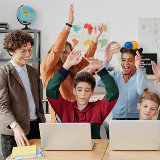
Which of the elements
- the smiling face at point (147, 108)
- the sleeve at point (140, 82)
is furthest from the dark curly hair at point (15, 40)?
the smiling face at point (147, 108)

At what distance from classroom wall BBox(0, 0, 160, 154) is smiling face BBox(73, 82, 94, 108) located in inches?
89.3

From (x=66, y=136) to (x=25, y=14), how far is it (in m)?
3.09

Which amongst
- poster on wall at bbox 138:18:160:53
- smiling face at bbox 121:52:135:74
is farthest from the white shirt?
poster on wall at bbox 138:18:160:53

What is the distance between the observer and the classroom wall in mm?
3781

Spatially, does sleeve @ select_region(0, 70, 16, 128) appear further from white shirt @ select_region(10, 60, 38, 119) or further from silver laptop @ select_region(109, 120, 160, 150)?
silver laptop @ select_region(109, 120, 160, 150)

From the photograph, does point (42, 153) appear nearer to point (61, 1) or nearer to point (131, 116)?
point (131, 116)

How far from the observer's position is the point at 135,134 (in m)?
1.21

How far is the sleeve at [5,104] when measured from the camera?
141 centimetres

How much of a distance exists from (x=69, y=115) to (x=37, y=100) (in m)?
0.28

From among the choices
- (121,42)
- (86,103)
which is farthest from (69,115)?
(121,42)

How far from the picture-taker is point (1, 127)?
153cm

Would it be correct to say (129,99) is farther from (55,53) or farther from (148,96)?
(55,53)

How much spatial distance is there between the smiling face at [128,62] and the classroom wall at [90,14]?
1.88 m

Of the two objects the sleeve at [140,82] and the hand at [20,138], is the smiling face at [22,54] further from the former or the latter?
the sleeve at [140,82]
